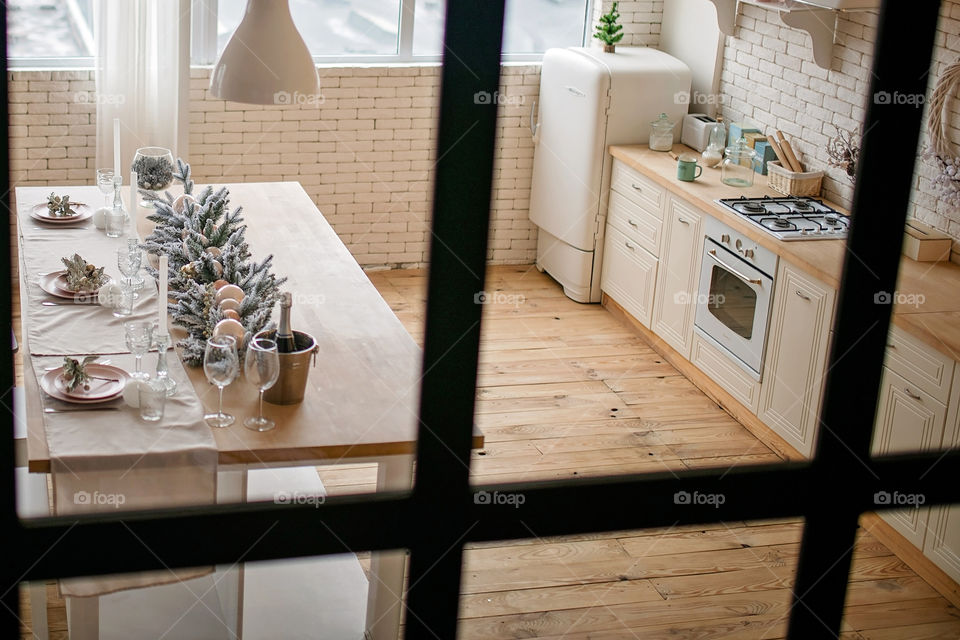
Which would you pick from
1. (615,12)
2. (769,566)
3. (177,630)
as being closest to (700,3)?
(615,12)

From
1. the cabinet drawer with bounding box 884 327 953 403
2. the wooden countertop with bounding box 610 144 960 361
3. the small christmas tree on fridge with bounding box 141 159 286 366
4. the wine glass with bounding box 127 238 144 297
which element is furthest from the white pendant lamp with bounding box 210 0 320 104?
the cabinet drawer with bounding box 884 327 953 403

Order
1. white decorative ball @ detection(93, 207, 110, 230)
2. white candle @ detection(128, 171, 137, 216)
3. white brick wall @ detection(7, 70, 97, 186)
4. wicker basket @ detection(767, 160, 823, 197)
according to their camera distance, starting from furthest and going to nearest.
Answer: white brick wall @ detection(7, 70, 97, 186), wicker basket @ detection(767, 160, 823, 197), white decorative ball @ detection(93, 207, 110, 230), white candle @ detection(128, 171, 137, 216)

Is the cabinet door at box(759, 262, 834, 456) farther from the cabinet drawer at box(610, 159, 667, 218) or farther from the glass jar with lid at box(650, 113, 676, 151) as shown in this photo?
the glass jar with lid at box(650, 113, 676, 151)

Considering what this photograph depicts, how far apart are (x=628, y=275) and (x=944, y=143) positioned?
6.30 ft

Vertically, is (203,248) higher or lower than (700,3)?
lower

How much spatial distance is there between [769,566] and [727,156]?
2354mm

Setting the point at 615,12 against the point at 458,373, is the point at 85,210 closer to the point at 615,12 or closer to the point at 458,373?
the point at 615,12

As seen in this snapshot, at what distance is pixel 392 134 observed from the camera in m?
6.29

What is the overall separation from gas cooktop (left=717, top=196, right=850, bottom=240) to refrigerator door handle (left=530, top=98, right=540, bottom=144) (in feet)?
5.68

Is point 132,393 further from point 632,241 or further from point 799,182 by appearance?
point 632,241

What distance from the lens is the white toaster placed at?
583 cm

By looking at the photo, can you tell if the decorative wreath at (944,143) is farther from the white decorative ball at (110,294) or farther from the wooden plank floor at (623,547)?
the white decorative ball at (110,294)

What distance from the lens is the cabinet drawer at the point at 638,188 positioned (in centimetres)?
550

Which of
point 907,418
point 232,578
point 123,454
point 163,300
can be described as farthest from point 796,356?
point 123,454
